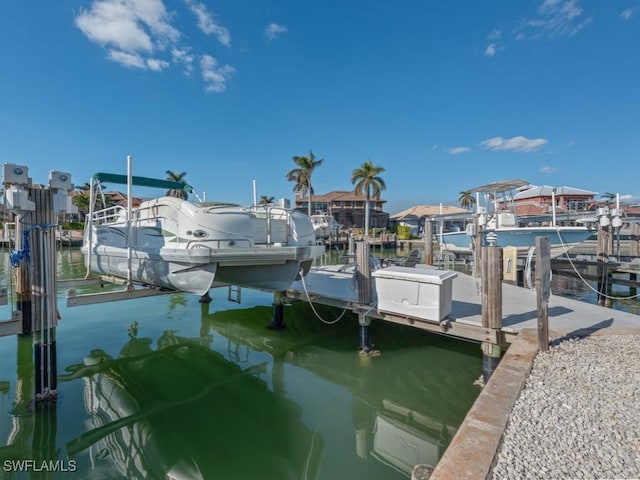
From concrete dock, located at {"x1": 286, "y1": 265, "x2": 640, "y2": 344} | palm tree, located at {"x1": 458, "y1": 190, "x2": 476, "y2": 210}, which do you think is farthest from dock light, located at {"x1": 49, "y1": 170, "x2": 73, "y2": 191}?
palm tree, located at {"x1": 458, "y1": 190, "x2": 476, "y2": 210}

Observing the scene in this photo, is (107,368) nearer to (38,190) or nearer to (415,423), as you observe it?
(38,190)

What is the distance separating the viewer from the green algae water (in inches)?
167

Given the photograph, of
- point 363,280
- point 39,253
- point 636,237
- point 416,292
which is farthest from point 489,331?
point 636,237

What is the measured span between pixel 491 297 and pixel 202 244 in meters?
4.86

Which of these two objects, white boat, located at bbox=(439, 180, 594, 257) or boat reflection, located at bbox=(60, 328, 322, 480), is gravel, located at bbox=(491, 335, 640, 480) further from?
white boat, located at bbox=(439, 180, 594, 257)

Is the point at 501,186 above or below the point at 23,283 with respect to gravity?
above

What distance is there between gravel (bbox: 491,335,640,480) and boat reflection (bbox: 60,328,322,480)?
95.9 inches

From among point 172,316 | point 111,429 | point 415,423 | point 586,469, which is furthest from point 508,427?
point 172,316

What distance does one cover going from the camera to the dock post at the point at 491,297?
5148 mm

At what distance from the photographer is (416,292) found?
602 centimetres

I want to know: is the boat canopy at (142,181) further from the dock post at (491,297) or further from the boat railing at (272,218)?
the dock post at (491,297)

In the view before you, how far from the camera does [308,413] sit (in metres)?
5.45

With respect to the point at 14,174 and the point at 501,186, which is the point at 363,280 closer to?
the point at 14,174

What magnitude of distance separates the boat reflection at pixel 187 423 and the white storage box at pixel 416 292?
2.45 metres
